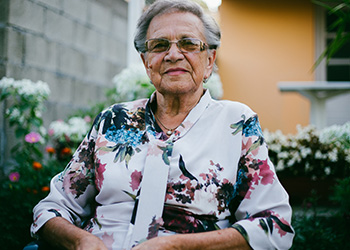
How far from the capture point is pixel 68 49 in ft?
13.4

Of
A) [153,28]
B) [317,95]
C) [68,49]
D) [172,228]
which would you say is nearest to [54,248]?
[172,228]

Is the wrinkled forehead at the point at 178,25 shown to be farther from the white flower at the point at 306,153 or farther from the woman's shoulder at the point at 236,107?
the white flower at the point at 306,153

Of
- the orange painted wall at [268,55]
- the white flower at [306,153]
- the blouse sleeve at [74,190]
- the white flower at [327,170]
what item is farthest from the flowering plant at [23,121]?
the orange painted wall at [268,55]

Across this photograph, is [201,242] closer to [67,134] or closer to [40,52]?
[67,134]

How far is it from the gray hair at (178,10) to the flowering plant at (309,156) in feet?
Result: 5.01

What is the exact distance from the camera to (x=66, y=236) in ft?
5.21

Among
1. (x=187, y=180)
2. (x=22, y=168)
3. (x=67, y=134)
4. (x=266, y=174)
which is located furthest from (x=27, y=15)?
(x=266, y=174)

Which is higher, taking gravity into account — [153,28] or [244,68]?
[244,68]

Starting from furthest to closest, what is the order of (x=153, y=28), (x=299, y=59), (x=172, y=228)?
1. (x=299, y=59)
2. (x=153, y=28)
3. (x=172, y=228)

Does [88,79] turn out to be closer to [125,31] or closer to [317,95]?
[125,31]

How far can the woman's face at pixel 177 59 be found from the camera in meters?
1.77

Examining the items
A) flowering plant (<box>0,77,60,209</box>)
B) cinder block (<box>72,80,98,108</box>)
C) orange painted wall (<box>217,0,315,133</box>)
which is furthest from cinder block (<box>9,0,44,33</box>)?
orange painted wall (<box>217,0,315,133</box>)

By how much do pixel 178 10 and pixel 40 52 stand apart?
7.33 ft

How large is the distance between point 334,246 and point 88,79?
3.13m
